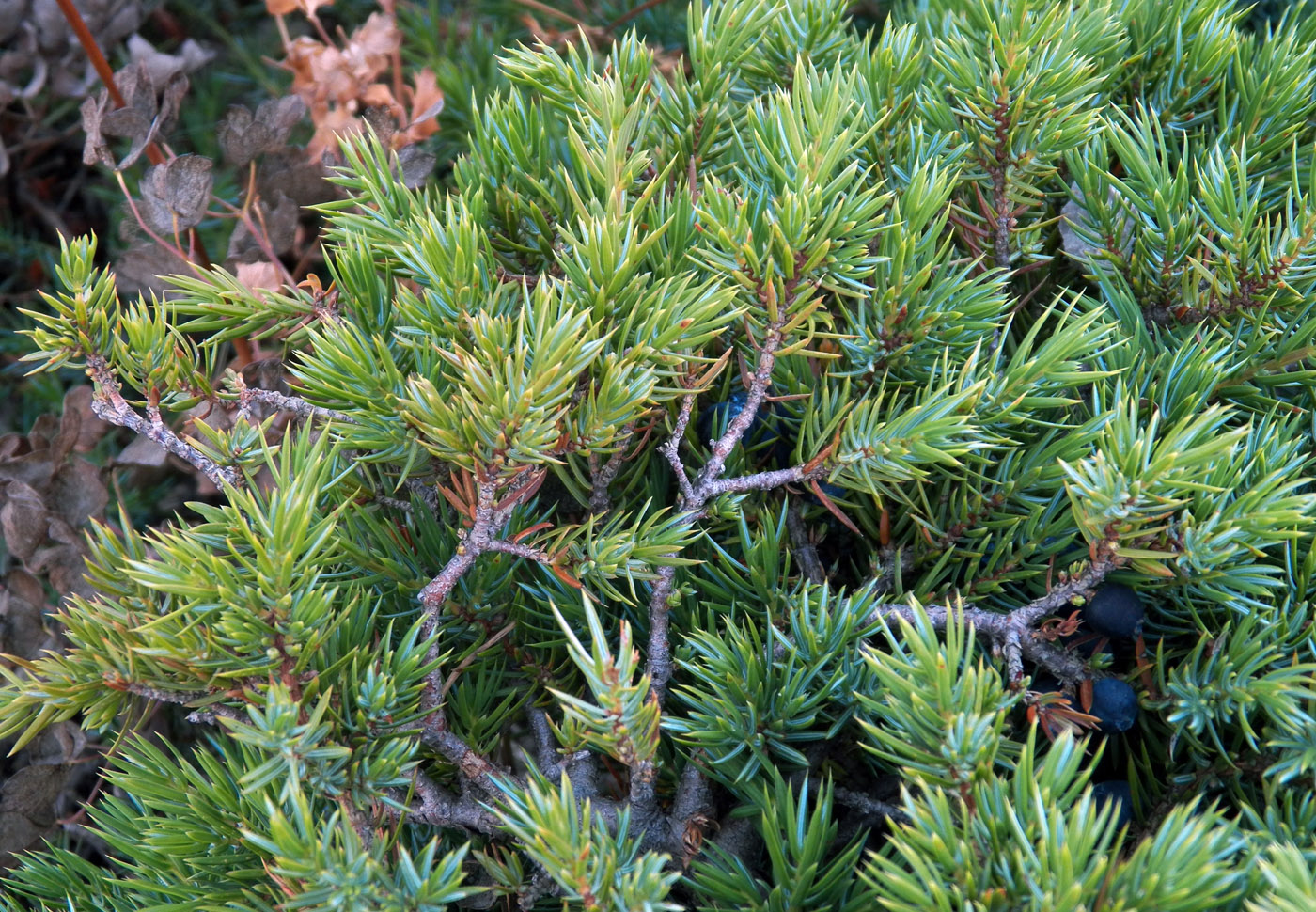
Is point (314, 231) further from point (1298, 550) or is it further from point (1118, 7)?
point (1298, 550)

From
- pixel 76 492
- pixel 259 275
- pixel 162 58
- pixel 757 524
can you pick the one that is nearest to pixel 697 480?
pixel 757 524

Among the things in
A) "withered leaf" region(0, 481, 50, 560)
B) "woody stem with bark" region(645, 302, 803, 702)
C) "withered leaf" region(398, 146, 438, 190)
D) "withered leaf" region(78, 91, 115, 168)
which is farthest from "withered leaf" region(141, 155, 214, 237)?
"woody stem with bark" region(645, 302, 803, 702)

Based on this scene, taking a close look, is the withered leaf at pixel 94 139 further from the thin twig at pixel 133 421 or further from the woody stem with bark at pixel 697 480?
the woody stem with bark at pixel 697 480

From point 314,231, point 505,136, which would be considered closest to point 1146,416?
point 505,136

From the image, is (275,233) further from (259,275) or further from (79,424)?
(79,424)

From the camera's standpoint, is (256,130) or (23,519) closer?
(23,519)

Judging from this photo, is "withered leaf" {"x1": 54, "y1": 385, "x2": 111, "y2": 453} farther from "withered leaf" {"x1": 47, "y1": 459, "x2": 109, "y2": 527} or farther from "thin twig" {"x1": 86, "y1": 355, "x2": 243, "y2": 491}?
"thin twig" {"x1": 86, "y1": 355, "x2": 243, "y2": 491}
